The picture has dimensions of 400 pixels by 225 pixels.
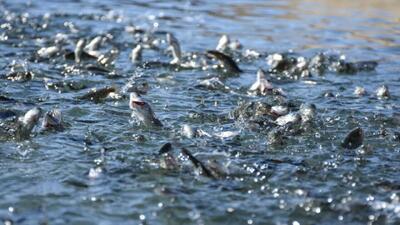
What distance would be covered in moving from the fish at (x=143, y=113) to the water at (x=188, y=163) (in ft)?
0.28

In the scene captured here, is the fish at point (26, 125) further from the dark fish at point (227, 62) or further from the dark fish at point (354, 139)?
the dark fish at point (227, 62)

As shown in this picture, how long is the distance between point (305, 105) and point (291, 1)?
9816 millimetres

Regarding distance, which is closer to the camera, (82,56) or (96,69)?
(96,69)

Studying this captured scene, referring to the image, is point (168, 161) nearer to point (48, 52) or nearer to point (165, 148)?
point (165, 148)

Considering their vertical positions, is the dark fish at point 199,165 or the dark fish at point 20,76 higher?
the dark fish at point 199,165

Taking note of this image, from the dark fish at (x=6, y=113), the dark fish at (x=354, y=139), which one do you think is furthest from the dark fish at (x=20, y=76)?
the dark fish at (x=354, y=139)

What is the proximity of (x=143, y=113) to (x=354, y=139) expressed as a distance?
186cm

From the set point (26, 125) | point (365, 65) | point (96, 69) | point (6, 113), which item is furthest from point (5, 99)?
point (365, 65)

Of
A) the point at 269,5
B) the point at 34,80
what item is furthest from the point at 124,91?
the point at 269,5

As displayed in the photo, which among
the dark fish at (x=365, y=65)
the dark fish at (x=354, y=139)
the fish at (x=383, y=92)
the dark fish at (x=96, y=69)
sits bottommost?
the dark fish at (x=96, y=69)

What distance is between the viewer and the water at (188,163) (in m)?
4.80

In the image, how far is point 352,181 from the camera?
5.38 m

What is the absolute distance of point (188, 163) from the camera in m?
5.48

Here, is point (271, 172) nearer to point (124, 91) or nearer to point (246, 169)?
point (246, 169)
